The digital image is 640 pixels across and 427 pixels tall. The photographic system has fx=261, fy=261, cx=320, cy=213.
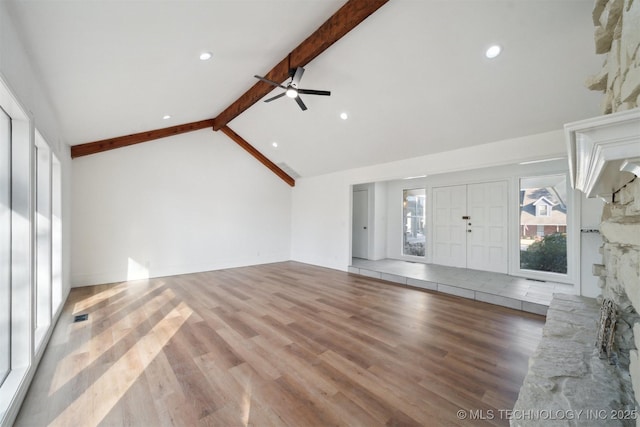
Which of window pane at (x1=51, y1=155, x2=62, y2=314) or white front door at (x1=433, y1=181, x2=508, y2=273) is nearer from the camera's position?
window pane at (x1=51, y1=155, x2=62, y2=314)

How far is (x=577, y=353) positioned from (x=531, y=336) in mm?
1308

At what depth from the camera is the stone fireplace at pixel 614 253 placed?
Result: 0.91 meters

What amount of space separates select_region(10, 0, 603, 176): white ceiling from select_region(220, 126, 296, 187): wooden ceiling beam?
5.29ft

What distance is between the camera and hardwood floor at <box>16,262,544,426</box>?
173cm

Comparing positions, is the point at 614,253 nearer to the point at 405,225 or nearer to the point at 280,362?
the point at 280,362

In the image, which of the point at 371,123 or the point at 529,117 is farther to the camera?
the point at 371,123

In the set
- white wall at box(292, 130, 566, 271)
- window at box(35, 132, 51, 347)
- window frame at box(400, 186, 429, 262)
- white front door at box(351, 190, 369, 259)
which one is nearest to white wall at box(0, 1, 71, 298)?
window at box(35, 132, 51, 347)

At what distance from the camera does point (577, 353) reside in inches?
68.3

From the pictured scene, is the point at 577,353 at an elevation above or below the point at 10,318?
below

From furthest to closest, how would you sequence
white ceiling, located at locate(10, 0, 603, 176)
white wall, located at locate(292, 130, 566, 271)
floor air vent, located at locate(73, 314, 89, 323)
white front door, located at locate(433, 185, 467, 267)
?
white front door, located at locate(433, 185, 467, 267)
white wall, located at locate(292, 130, 566, 271)
floor air vent, located at locate(73, 314, 89, 323)
white ceiling, located at locate(10, 0, 603, 176)

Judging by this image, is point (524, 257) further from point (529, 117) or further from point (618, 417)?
point (618, 417)

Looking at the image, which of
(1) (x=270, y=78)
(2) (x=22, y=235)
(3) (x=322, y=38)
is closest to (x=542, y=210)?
(3) (x=322, y=38)

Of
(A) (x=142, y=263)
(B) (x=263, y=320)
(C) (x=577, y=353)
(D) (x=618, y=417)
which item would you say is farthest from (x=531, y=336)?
(A) (x=142, y=263)

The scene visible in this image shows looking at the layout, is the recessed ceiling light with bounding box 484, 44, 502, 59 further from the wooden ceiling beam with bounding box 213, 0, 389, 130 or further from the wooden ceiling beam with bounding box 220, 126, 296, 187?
the wooden ceiling beam with bounding box 220, 126, 296, 187
